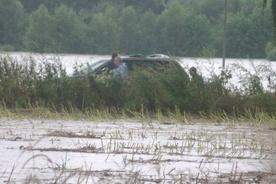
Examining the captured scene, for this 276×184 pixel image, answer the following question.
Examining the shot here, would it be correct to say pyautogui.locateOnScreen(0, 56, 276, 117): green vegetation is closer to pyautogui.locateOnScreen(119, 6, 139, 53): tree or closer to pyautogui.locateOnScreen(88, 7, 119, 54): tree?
pyautogui.locateOnScreen(88, 7, 119, 54): tree

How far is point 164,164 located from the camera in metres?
12.0

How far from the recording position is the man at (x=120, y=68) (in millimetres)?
23391

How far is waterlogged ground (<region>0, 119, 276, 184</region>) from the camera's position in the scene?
10711mm

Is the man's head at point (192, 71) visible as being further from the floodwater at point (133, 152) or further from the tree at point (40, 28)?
the tree at point (40, 28)

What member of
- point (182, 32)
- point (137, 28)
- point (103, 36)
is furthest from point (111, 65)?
point (137, 28)

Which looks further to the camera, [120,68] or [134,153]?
[120,68]

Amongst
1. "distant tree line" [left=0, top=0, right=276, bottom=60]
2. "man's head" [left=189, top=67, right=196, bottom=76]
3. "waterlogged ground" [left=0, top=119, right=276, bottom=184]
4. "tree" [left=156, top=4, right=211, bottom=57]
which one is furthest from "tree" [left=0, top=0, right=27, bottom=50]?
"waterlogged ground" [left=0, top=119, right=276, bottom=184]

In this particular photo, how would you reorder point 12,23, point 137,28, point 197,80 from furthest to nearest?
point 137,28
point 12,23
point 197,80

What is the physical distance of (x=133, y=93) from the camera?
22688mm

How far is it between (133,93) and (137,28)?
45285 millimetres

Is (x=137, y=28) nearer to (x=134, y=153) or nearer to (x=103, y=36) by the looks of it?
(x=103, y=36)

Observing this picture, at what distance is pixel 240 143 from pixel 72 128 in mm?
3872

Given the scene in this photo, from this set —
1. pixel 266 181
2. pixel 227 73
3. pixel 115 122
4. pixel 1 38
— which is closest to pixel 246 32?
pixel 1 38

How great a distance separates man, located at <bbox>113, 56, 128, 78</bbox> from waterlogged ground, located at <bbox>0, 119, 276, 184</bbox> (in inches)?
170
